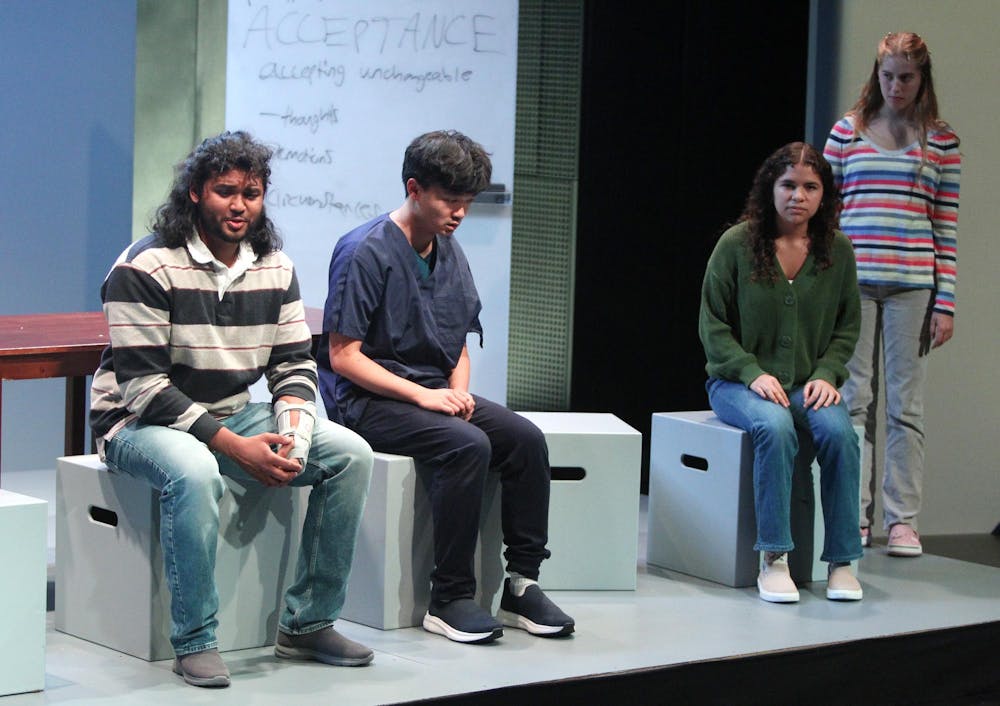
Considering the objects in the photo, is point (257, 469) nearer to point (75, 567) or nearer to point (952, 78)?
point (75, 567)

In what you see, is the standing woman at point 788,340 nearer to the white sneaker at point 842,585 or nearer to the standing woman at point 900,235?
the white sneaker at point 842,585

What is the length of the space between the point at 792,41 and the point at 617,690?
2.89 meters

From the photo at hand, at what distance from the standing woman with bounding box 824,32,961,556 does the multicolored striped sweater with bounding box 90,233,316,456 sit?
185 cm

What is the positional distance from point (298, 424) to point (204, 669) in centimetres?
51

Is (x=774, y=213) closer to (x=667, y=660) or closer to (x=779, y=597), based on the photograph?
(x=779, y=597)

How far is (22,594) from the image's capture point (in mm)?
2629

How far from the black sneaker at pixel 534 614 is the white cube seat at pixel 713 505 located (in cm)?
68

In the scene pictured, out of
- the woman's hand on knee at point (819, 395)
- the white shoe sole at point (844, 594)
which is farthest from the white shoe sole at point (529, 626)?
the woman's hand on knee at point (819, 395)

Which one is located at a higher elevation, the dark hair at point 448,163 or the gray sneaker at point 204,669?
the dark hair at point 448,163

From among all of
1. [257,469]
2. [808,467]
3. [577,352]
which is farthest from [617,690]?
[577,352]

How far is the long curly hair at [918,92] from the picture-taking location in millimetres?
3955

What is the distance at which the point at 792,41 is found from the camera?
500 cm

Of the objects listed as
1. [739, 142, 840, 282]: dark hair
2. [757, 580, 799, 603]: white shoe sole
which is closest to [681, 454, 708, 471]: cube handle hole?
[757, 580, 799, 603]: white shoe sole

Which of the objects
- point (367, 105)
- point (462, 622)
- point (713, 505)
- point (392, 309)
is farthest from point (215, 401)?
point (367, 105)
